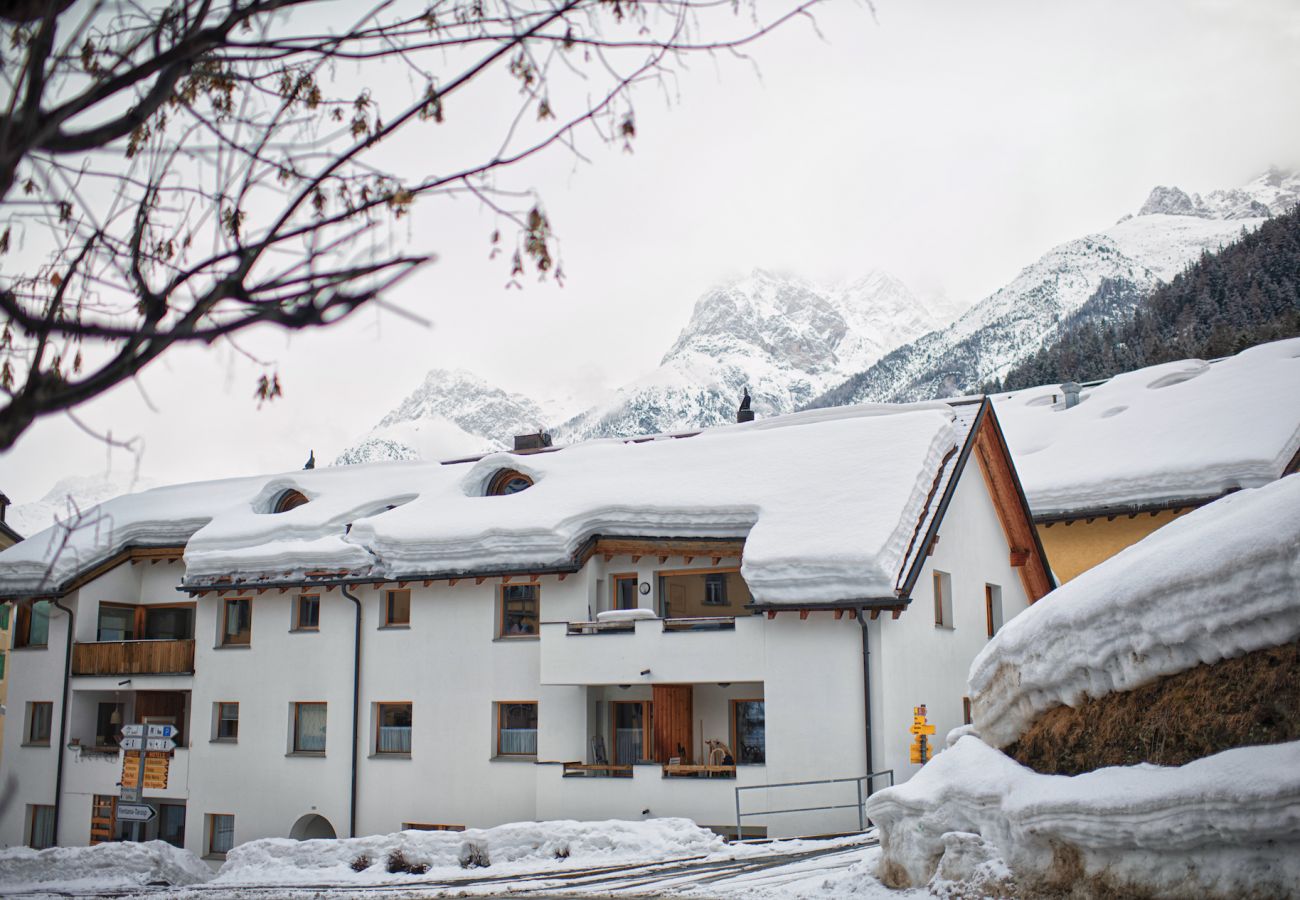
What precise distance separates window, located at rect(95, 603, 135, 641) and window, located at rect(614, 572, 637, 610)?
50.2 feet

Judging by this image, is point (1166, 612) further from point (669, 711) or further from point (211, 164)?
point (669, 711)

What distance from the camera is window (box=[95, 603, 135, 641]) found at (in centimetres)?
3319

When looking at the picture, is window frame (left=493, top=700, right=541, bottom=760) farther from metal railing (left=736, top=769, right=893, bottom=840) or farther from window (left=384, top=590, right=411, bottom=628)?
metal railing (left=736, top=769, right=893, bottom=840)

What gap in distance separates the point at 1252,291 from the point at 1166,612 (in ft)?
334

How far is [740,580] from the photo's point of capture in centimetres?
2745

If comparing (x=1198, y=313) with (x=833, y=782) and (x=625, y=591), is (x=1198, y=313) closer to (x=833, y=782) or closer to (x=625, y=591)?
(x=625, y=591)

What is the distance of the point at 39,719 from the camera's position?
1305 inches

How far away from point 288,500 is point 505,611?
30.7ft

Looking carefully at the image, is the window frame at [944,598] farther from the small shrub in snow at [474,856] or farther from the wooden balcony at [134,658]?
the wooden balcony at [134,658]

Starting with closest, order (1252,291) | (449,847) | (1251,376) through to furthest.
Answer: (449,847) → (1251,376) → (1252,291)

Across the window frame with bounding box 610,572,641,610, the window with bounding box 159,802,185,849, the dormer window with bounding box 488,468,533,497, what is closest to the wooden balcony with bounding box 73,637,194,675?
the window with bounding box 159,802,185,849

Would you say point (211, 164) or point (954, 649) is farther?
point (954, 649)

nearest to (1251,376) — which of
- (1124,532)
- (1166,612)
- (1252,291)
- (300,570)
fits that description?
(1124,532)

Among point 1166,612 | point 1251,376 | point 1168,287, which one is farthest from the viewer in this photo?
point 1168,287
